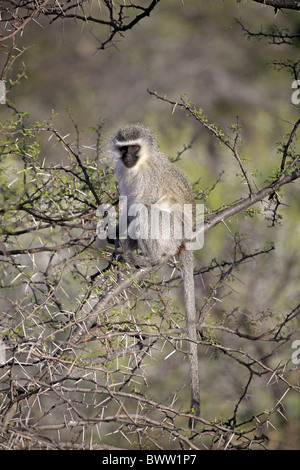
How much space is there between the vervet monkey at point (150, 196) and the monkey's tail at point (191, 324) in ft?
0.90

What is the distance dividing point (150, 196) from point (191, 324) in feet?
4.20

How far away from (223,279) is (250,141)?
25.1 feet

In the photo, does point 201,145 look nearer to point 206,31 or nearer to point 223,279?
point 206,31

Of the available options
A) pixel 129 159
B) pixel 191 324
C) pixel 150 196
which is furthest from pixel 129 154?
pixel 191 324

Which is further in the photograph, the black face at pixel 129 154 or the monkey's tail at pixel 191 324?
the black face at pixel 129 154

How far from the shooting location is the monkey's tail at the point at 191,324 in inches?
125

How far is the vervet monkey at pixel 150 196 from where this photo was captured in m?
4.25

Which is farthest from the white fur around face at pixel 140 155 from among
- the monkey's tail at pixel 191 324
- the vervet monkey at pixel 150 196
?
the monkey's tail at pixel 191 324

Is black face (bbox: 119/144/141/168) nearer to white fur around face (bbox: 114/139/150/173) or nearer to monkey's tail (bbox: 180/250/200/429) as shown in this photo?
white fur around face (bbox: 114/139/150/173)

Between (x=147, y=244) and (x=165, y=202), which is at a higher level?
(x=165, y=202)

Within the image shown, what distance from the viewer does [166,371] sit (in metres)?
7.79

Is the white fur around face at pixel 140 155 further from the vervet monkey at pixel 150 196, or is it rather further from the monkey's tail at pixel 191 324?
the monkey's tail at pixel 191 324

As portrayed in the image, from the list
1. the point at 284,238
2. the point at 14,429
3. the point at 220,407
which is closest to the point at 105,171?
the point at 14,429

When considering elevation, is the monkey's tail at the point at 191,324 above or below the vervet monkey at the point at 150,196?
below
